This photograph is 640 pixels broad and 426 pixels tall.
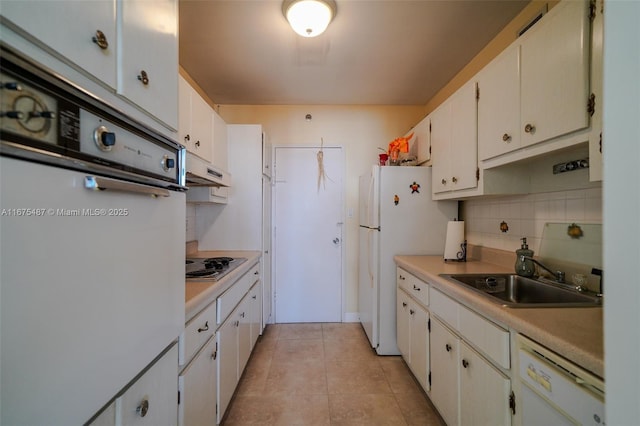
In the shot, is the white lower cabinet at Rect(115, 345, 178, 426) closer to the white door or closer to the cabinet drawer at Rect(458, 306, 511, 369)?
the cabinet drawer at Rect(458, 306, 511, 369)

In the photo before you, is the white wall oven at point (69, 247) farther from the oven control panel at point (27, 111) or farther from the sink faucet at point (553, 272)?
the sink faucet at point (553, 272)

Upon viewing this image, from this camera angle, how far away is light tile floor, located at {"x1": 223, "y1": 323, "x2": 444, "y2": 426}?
170 cm

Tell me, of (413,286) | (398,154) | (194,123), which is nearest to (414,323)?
(413,286)

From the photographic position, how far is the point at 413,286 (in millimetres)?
1963

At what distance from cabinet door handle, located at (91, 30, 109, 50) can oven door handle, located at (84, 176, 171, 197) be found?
0.30m

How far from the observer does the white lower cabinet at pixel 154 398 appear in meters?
0.67

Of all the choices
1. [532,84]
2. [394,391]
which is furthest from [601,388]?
→ [394,391]

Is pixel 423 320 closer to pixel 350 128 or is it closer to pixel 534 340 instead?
pixel 534 340

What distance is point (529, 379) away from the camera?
0.93 metres

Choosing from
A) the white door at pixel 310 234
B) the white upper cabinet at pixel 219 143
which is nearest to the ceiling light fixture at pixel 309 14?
the white upper cabinet at pixel 219 143

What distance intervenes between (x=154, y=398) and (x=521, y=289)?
185 centimetres

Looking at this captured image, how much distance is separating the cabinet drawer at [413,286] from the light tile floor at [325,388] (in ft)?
2.35

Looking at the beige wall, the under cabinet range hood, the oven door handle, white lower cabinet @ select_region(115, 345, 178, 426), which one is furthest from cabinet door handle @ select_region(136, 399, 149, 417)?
the beige wall

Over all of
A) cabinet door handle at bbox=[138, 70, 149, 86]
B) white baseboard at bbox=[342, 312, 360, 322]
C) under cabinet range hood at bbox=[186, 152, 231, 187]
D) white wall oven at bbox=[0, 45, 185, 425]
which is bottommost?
white baseboard at bbox=[342, 312, 360, 322]
